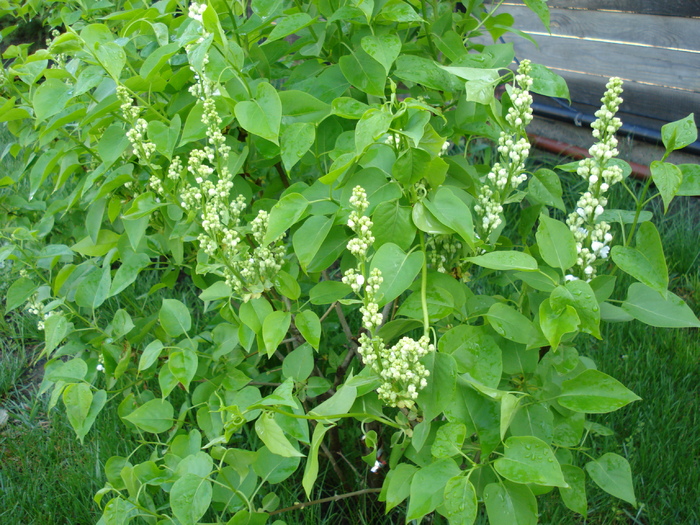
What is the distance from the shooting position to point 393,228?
1106 mm

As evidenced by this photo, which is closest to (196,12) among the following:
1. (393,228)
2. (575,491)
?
(393,228)

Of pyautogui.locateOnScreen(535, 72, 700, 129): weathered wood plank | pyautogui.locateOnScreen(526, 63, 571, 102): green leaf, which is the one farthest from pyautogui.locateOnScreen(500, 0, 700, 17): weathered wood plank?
pyautogui.locateOnScreen(526, 63, 571, 102): green leaf

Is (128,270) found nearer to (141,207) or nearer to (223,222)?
(141,207)

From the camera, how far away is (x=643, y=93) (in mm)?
3516

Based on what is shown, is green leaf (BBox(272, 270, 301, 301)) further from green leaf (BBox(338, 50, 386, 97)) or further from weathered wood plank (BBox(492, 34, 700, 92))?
weathered wood plank (BBox(492, 34, 700, 92))

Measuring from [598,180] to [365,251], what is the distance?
0.50m

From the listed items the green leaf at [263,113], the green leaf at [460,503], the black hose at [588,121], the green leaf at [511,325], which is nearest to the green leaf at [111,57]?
the green leaf at [263,113]

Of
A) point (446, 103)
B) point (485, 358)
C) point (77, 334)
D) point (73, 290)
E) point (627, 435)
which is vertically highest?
point (446, 103)

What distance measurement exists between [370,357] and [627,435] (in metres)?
1.50

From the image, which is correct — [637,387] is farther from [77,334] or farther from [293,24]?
[77,334]

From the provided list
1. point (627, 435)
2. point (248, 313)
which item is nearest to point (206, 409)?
point (248, 313)

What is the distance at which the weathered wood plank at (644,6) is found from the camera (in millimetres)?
3164

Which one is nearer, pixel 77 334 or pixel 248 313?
pixel 248 313

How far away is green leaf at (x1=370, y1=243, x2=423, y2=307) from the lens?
1.03m
